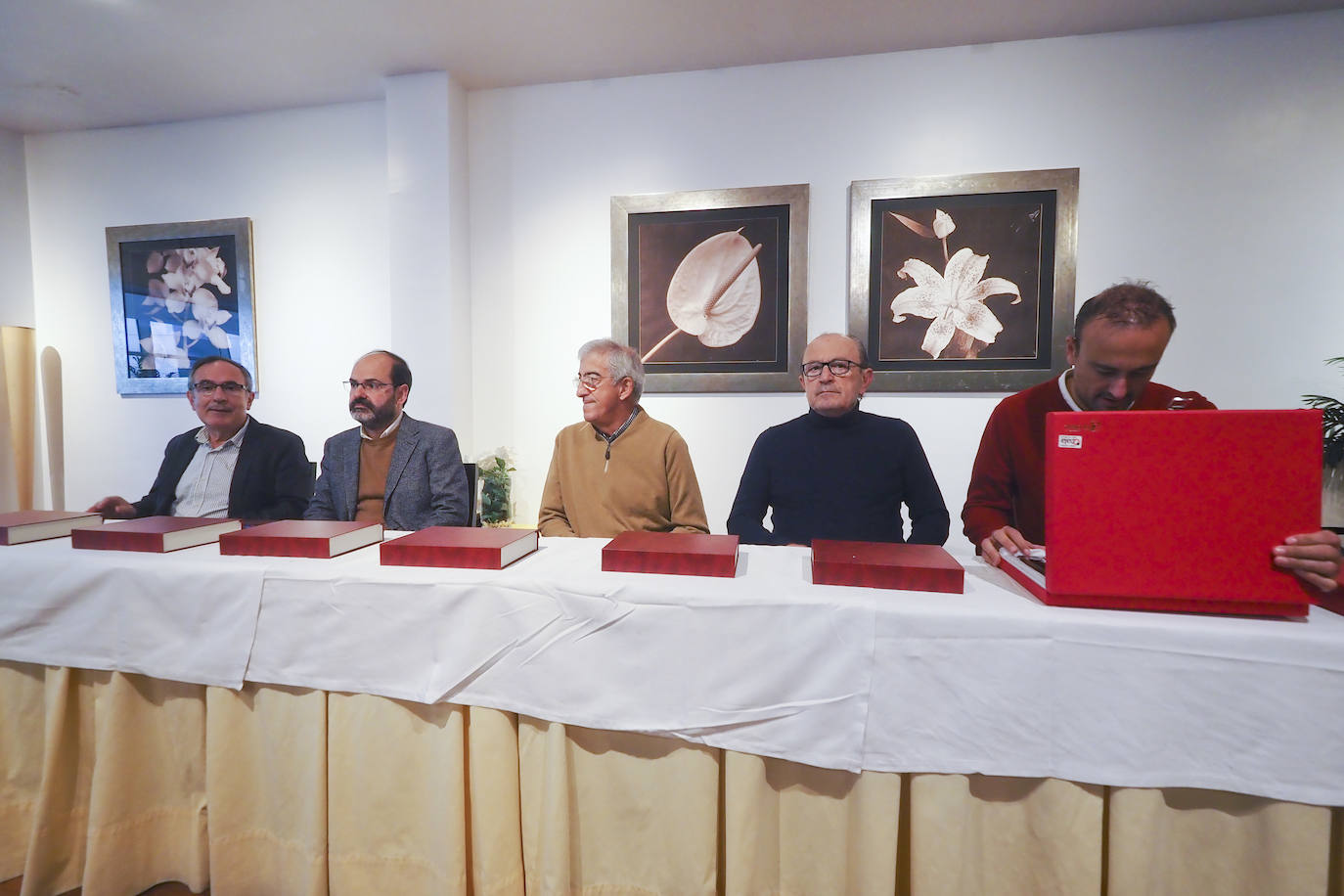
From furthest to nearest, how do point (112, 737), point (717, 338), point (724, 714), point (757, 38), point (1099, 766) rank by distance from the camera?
point (717, 338) → point (757, 38) → point (112, 737) → point (724, 714) → point (1099, 766)

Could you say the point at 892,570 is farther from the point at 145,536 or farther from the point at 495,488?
the point at 495,488

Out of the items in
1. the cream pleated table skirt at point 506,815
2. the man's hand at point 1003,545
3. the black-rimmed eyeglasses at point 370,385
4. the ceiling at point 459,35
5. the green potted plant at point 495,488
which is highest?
the ceiling at point 459,35

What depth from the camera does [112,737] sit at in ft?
3.89

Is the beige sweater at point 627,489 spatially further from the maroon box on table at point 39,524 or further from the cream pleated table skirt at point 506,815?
the maroon box on table at point 39,524

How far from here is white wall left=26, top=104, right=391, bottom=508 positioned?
3.60m

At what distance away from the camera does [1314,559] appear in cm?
83

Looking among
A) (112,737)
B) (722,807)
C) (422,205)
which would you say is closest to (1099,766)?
(722,807)

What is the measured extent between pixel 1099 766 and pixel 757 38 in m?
3.27

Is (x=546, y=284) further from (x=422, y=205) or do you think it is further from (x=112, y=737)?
(x=112, y=737)

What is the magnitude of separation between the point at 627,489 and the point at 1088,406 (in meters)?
1.40

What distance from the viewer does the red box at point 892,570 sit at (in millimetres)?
1001

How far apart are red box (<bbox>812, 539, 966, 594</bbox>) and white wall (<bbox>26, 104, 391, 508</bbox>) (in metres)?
3.42

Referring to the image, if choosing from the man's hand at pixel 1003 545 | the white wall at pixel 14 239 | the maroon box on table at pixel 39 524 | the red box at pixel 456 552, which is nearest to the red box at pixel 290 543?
the red box at pixel 456 552

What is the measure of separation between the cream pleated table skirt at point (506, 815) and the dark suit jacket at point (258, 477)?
1.12 m
